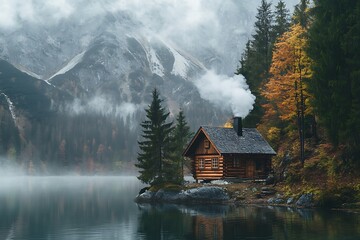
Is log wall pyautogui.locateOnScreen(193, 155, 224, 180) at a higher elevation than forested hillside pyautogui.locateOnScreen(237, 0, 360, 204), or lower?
lower

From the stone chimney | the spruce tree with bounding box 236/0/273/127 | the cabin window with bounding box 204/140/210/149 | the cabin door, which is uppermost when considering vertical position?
the spruce tree with bounding box 236/0/273/127

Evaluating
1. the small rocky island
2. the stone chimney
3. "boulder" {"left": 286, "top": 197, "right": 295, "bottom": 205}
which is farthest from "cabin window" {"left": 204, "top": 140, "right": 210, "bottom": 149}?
"boulder" {"left": 286, "top": 197, "right": 295, "bottom": 205}

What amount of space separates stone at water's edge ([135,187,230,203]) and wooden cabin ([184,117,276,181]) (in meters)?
6.36

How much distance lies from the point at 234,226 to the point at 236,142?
2772 centimetres

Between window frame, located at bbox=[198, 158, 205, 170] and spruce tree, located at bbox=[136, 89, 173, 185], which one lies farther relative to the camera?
window frame, located at bbox=[198, 158, 205, 170]

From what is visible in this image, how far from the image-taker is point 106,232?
30547mm

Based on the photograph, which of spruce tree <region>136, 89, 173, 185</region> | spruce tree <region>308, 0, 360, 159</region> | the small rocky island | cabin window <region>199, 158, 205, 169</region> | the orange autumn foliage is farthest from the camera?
cabin window <region>199, 158, 205, 169</region>

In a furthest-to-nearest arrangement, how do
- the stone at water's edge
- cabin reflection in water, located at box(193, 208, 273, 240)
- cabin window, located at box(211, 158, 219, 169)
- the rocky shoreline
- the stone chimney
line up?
the stone chimney < cabin window, located at box(211, 158, 219, 169) < the stone at water's edge < the rocky shoreline < cabin reflection in water, located at box(193, 208, 273, 240)

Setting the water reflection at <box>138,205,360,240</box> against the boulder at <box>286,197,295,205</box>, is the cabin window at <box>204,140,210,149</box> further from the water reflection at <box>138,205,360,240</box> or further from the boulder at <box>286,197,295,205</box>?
the water reflection at <box>138,205,360,240</box>

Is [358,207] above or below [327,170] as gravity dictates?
below

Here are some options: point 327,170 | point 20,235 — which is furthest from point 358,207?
point 20,235

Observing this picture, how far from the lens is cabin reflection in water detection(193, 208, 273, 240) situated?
88.0 ft

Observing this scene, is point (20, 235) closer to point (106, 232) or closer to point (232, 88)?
point (106, 232)

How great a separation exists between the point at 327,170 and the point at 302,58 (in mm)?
11935
